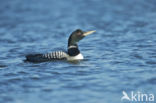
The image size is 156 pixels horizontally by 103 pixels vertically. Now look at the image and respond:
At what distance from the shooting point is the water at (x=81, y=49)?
7.81 metres

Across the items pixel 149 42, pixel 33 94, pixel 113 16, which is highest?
pixel 113 16

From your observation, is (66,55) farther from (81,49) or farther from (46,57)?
(81,49)

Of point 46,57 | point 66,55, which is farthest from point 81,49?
point 46,57

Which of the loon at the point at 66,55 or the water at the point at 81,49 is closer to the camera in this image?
the water at the point at 81,49

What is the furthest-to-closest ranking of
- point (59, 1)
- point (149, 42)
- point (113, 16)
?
point (59, 1), point (113, 16), point (149, 42)

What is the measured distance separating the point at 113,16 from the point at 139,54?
8.18 meters

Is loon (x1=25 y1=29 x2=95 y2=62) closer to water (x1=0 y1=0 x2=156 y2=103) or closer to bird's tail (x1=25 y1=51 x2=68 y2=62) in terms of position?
bird's tail (x1=25 y1=51 x2=68 y2=62)

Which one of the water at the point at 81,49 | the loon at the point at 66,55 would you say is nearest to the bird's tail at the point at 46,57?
the loon at the point at 66,55

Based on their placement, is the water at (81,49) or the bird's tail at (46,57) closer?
the water at (81,49)

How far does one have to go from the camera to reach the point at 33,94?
7.68 metres

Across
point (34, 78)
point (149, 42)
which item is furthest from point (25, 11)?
point (34, 78)

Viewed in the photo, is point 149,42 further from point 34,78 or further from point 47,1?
point 47,1

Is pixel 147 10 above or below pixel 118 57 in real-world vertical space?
above

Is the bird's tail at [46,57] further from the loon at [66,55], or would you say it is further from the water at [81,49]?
the water at [81,49]
